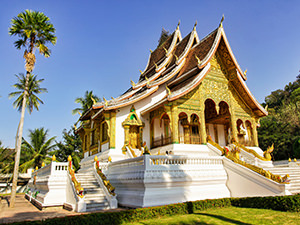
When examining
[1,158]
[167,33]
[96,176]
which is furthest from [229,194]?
[167,33]

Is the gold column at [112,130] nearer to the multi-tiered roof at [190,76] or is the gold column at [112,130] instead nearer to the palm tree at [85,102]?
the multi-tiered roof at [190,76]

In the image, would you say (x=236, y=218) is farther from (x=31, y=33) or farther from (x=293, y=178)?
(x=31, y=33)

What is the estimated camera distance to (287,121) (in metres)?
30.8

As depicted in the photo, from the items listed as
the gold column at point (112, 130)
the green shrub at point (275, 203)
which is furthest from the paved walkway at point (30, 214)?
the green shrub at point (275, 203)

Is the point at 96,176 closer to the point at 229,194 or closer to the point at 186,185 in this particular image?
the point at 186,185

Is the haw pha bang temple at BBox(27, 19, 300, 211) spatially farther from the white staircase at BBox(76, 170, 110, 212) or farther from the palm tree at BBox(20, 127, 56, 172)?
the palm tree at BBox(20, 127, 56, 172)

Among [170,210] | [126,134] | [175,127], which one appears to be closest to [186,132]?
[175,127]

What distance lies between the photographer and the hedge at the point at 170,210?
17.5 ft

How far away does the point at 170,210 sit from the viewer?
6.55 metres

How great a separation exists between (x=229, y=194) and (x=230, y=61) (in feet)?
29.0

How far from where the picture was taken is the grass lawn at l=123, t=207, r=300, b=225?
5.58 metres

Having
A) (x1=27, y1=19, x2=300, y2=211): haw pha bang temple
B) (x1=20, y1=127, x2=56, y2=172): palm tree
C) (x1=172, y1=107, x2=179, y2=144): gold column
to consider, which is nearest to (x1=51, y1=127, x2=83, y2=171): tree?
(x1=20, y1=127, x2=56, y2=172): palm tree

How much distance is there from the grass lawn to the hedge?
0.64 ft

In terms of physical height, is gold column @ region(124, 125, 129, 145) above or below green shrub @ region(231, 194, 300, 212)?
above
